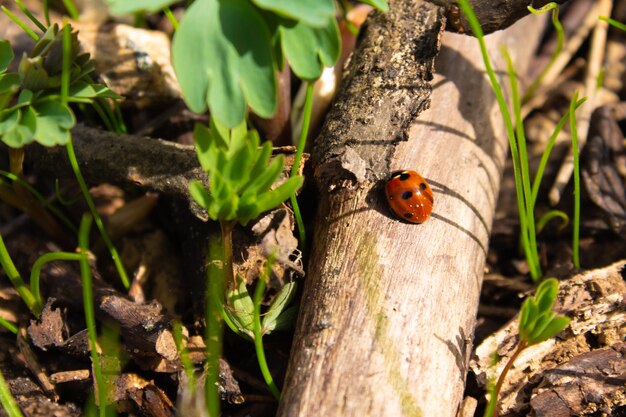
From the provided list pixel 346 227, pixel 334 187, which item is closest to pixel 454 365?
pixel 346 227

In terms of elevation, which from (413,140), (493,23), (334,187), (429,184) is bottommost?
(334,187)

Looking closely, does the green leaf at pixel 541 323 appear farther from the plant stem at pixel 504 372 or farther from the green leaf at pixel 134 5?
the green leaf at pixel 134 5

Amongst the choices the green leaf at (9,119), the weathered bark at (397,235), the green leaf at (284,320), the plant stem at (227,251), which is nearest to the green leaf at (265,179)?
the plant stem at (227,251)

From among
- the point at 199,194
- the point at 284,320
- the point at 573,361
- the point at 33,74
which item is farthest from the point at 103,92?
the point at 573,361

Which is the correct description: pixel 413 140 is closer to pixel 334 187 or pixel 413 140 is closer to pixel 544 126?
pixel 334 187

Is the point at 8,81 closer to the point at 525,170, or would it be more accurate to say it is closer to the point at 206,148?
the point at 206,148

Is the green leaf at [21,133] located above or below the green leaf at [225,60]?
below
